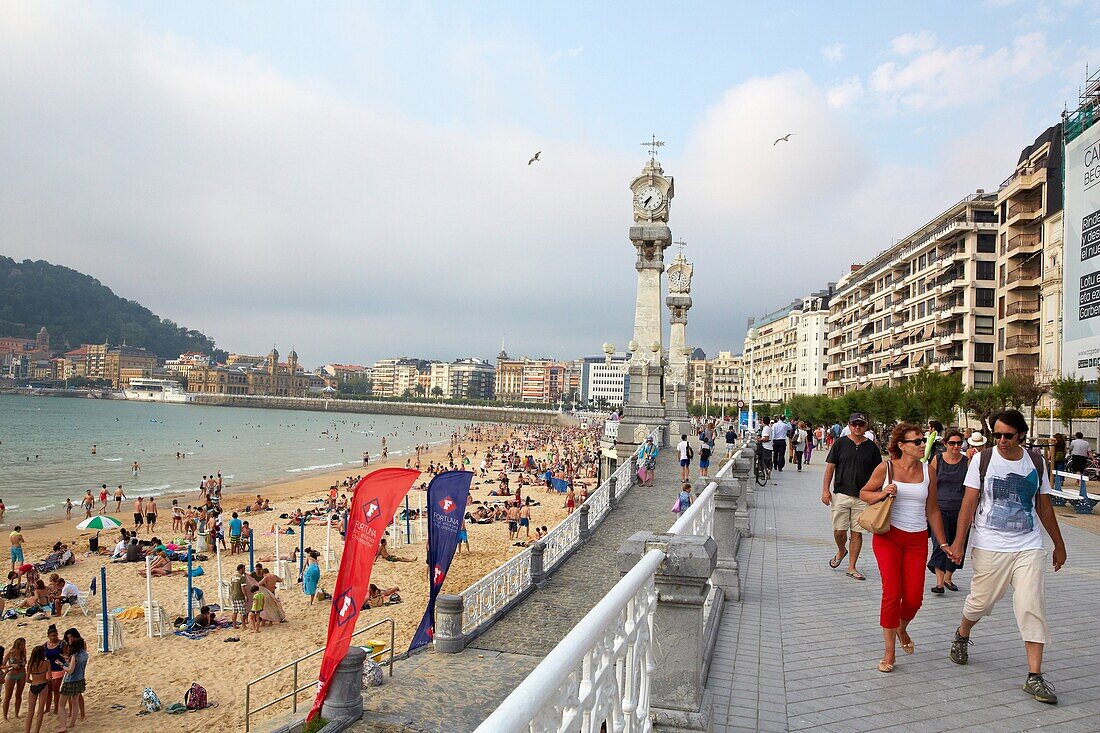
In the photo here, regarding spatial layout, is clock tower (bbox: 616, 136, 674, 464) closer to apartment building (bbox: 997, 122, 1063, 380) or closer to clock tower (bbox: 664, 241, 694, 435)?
clock tower (bbox: 664, 241, 694, 435)

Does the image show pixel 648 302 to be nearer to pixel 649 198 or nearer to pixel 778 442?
pixel 649 198

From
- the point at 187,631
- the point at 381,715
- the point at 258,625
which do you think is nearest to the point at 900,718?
the point at 381,715

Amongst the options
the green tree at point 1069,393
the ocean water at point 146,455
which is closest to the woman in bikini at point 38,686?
the ocean water at point 146,455

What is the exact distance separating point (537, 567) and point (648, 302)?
17834 millimetres

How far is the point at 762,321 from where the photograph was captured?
363 feet

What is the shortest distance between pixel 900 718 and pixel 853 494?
13.1 ft

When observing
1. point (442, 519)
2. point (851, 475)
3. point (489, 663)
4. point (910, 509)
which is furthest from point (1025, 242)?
point (910, 509)

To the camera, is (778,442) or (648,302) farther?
(648,302)

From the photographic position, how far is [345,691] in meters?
8.42

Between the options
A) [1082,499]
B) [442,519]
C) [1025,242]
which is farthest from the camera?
[1025,242]

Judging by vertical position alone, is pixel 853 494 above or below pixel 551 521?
above

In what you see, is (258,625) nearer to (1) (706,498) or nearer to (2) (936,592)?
(1) (706,498)

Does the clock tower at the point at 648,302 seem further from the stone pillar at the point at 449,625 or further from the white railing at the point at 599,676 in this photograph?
the white railing at the point at 599,676

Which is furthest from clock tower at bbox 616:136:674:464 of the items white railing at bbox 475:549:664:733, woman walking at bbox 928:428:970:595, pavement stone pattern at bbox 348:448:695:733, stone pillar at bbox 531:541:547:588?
white railing at bbox 475:549:664:733
